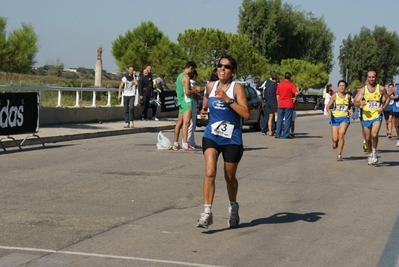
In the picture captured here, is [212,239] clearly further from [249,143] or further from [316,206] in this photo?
[249,143]

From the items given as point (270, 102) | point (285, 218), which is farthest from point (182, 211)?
point (270, 102)

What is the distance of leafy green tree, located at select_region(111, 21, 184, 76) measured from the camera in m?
57.7

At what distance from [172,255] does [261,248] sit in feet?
3.16

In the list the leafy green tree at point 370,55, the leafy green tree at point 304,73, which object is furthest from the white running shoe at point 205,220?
the leafy green tree at point 370,55

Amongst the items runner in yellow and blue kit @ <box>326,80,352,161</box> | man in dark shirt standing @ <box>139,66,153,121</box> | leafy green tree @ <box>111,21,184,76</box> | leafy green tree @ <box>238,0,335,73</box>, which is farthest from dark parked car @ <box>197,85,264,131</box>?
leafy green tree @ <box>238,0,335,73</box>

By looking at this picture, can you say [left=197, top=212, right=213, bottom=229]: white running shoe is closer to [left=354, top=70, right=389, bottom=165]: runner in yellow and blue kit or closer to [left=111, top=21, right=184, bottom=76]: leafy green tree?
[left=354, top=70, right=389, bottom=165]: runner in yellow and blue kit

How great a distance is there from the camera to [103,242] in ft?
26.2

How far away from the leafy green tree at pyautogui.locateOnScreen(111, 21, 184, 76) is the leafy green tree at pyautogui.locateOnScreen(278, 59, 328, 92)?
83.7ft

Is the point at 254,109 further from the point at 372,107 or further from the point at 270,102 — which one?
the point at 372,107

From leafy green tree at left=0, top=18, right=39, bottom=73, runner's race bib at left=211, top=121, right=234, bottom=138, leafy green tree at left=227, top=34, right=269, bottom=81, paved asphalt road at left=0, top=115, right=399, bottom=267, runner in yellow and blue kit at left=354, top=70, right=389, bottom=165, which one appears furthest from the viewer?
leafy green tree at left=227, top=34, right=269, bottom=81

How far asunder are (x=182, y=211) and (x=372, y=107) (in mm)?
7098

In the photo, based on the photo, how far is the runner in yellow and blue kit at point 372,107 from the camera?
15903 millimetres

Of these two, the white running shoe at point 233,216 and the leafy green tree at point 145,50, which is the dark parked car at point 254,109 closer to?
the white running shoe at point 233,216

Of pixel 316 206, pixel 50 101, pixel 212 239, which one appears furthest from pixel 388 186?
pixel 50 101
